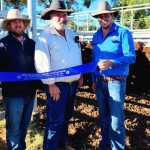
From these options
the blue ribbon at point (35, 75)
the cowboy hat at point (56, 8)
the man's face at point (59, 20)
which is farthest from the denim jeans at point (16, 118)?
the cowboy hat at point (56, 8)

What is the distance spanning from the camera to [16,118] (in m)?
4.09

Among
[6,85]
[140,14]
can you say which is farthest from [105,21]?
[140,14]

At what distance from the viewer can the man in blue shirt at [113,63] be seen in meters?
4.23

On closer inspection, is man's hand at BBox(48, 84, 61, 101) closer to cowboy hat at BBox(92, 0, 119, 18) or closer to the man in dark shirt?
the man in dark shirt

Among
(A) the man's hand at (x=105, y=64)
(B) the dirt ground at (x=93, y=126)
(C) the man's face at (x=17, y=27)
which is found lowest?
(B) the dirt ground at (x=93, y=126)

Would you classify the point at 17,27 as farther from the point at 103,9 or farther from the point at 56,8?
the point at 103,9

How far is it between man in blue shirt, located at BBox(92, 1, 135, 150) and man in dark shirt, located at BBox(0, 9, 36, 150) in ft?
2.66

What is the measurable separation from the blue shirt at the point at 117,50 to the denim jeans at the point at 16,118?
0.96m

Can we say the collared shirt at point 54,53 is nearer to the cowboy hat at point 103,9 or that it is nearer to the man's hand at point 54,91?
the man's hand at point 54,91

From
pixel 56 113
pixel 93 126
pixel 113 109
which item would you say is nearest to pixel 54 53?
pixel 56 113

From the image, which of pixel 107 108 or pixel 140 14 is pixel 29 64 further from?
pixel 140 14

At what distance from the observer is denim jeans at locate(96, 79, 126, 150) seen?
4.34 metres

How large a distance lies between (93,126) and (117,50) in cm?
175

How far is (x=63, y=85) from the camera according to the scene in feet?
14.0
